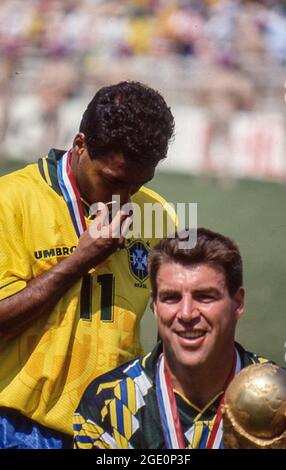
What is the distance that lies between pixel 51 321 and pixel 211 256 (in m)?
0.71

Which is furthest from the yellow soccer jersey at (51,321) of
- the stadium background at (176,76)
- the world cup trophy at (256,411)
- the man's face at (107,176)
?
the stadium background at (176,76)

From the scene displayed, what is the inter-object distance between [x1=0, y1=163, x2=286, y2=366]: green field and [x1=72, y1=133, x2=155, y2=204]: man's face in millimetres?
2467

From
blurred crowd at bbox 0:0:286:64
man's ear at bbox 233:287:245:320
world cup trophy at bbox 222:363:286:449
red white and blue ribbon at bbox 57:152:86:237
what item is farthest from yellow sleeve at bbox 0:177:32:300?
blurred crowd at bbox 0:0:286:64

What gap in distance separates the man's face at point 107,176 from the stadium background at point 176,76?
33.3 ft

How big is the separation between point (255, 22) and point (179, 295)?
12885 mm

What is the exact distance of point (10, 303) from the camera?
4.25m

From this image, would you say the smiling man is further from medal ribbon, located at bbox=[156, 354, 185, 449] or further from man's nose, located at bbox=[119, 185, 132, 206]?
man's nose, located at bbox=[119, 185, 132, 206]

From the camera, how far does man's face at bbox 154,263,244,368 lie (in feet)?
13.1

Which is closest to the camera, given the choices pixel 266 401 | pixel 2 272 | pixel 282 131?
pixel 266 401

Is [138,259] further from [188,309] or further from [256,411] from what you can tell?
[256,411]

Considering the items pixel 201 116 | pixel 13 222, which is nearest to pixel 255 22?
pixel 201 116
